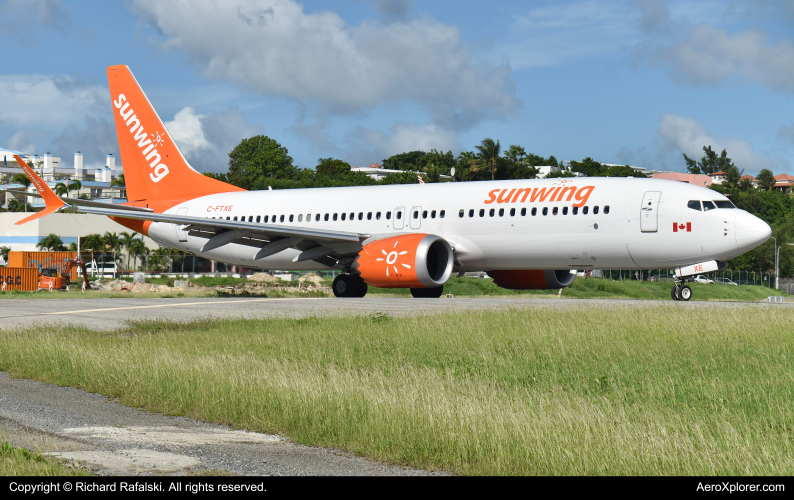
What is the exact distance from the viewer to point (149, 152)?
32.0m

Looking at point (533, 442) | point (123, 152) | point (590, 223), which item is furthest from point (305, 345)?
point (123, 152)

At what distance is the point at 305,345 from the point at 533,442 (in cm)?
701

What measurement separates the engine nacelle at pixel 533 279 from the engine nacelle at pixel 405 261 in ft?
12.3

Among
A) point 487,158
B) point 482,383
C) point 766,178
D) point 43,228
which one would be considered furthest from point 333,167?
point 482,383

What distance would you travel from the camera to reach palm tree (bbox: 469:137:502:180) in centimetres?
9950

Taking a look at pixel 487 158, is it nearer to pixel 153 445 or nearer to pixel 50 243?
pixel 50 243

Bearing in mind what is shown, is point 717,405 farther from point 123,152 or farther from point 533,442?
point 123,152

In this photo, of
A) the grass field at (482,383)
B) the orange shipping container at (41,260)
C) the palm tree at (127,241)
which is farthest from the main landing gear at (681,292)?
the palm tree at (127,241)

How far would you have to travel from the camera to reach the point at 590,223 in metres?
22.7

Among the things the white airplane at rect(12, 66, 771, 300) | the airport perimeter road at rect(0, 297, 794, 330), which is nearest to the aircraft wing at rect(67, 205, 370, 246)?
the white airplane at rect(12, 66, 771, 300)

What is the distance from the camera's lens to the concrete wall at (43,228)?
75812 mm

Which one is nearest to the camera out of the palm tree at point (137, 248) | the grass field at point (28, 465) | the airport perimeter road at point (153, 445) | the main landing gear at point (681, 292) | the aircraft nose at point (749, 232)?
the grass field at point (28, 465)

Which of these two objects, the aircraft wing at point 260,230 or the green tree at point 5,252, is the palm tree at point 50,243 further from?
the aircraft wing at point 260,230

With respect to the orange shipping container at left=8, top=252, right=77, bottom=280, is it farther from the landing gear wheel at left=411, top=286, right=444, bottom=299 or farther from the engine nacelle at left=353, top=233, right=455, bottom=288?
the engine nacelle at left=353, top=233, right=455, bottom=288
